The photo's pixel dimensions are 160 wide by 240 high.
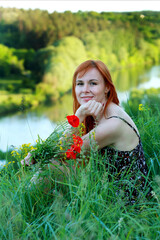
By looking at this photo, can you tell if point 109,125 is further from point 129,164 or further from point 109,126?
point 129,164

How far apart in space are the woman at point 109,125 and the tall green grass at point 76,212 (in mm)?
214

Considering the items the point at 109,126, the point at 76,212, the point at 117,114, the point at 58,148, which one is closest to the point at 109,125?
the point at 109,126

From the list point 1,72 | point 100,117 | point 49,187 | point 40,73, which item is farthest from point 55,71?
point 49,187

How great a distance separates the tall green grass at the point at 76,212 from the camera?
1437 mm

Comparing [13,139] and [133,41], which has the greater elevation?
[133,41]

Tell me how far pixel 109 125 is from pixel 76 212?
0.69 m

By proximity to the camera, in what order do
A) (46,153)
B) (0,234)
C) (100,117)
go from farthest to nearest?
(100,117)
(46,153)
(0,234)

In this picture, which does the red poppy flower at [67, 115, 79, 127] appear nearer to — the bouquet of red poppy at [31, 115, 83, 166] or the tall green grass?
the bouquet of red poppy at [31, 115, 83, 166]

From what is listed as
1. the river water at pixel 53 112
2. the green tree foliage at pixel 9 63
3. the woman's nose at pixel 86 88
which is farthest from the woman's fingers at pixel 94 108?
the green tree foliage at pixel 9 63

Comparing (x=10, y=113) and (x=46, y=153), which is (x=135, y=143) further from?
(x=10, y=113)

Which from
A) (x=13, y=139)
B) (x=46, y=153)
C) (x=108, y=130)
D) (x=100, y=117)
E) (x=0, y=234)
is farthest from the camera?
(x=13, y=139)

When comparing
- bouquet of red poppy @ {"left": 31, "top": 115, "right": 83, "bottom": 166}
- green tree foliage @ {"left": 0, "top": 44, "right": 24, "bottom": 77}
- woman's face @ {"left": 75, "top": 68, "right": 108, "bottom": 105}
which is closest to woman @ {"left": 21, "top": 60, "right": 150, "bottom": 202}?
woman's face @ {"left": 75, "top": 68, "right": 108, "bottom": 105}

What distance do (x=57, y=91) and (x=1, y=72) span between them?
3.01 ft

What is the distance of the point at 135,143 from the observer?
2176mm
